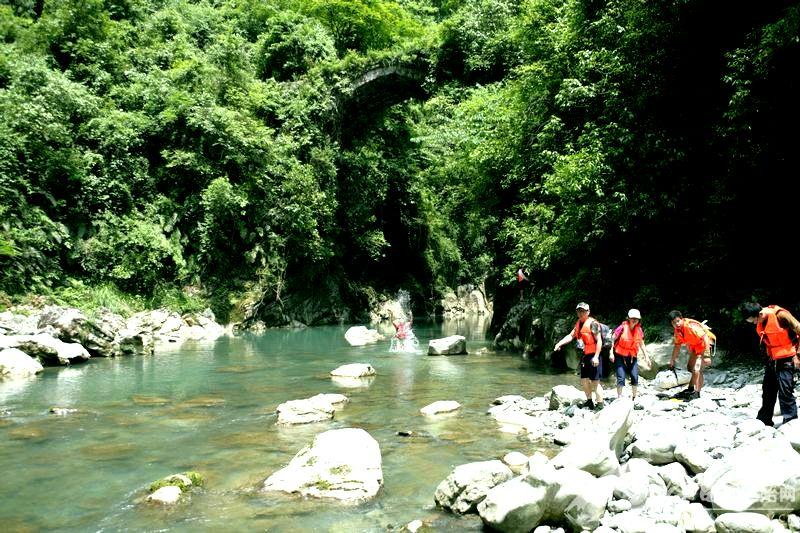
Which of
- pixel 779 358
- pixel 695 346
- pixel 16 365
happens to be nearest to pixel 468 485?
pixel 779 358

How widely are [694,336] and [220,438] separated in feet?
23.9

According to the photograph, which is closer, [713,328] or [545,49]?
[713,328]

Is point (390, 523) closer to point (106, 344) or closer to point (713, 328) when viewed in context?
point (713, 328)

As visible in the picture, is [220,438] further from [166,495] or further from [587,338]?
[587,338]

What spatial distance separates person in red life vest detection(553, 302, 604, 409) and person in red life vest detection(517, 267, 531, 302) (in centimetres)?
864

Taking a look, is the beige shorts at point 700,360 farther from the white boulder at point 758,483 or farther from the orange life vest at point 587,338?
the white boulder at point 758,483

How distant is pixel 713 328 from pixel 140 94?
78.3 ft

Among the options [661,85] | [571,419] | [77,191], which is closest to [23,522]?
[571,419]

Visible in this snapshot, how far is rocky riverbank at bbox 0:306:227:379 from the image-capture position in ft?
45.5

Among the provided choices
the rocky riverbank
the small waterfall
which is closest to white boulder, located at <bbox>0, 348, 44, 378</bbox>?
the rocky riverbank

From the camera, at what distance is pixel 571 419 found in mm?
8805

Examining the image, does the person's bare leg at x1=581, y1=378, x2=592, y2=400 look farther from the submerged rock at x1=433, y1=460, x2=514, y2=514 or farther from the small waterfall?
the small waterfall

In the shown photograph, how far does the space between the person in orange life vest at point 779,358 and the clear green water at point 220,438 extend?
9.61ft

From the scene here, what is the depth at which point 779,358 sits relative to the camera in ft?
22.7
